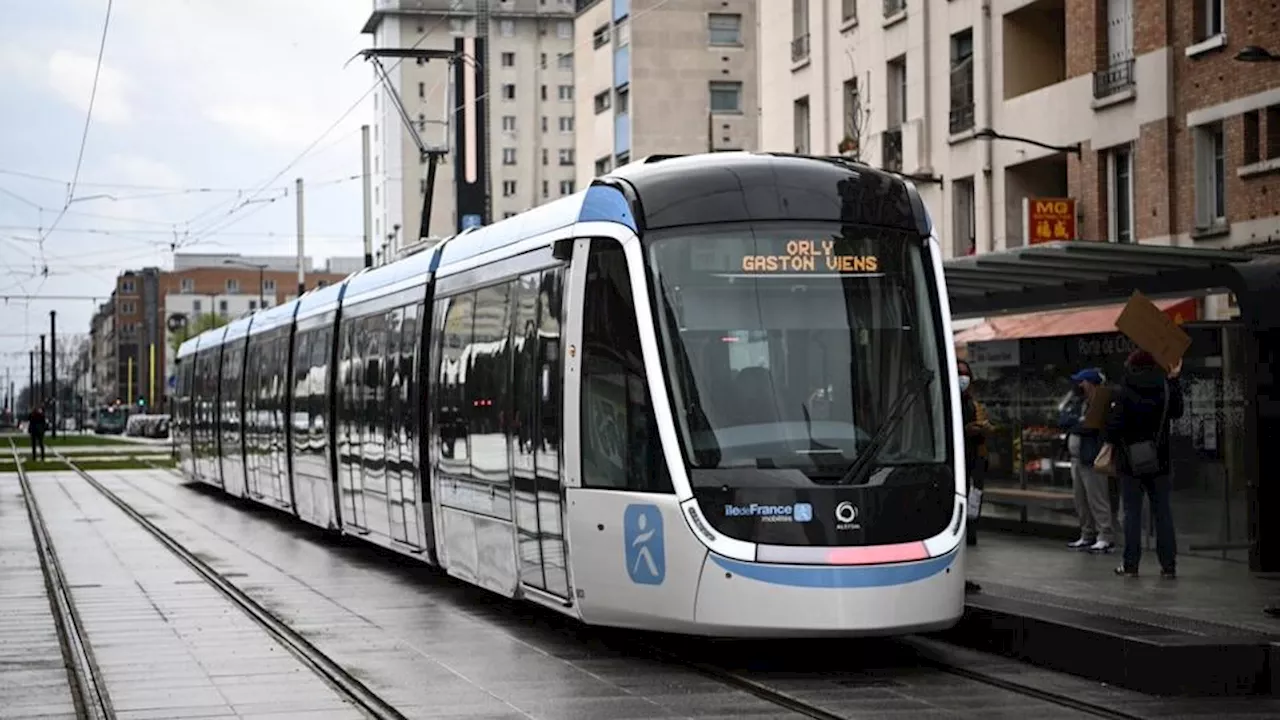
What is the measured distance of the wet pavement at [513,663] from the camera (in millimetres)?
11031

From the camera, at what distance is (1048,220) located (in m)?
34.7

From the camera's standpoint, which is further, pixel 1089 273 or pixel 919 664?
pixel 1089 273

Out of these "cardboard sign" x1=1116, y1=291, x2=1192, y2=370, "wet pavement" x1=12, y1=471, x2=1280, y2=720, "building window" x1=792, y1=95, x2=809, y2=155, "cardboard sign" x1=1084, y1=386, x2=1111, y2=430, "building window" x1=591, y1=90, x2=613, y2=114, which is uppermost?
"building window" x1=591, y1=90, x2=613, y2=114

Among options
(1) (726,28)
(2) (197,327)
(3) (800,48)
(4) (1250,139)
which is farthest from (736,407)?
(2) (197,327)

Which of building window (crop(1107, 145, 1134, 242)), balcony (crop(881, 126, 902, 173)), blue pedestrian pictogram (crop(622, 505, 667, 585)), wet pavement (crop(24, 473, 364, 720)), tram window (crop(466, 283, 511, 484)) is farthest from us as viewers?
balcony (crop(881, 126, 902, 173))

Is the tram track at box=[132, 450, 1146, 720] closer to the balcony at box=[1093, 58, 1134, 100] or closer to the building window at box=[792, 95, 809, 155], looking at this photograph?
the balcony at box=[1093, 58, 1134, 100]

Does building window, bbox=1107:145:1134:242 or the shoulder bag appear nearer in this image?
the shoulder bag

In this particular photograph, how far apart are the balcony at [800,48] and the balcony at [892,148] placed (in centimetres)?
500

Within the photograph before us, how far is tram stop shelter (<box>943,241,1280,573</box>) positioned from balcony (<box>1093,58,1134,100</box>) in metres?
14.5

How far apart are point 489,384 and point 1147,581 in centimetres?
512

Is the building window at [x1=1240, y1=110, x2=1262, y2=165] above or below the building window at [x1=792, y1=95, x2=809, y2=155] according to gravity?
below

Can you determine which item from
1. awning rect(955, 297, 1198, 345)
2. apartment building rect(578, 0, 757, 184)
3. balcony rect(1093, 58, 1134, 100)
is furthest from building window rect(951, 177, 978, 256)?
apartment building rect(578, 0, 757, 184)

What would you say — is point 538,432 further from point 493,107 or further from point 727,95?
point 493,107

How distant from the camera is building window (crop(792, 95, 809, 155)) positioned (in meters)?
48.2
